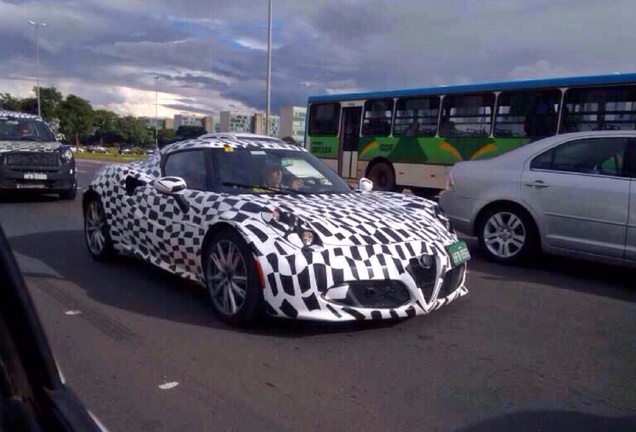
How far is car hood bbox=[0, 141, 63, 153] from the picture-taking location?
1221 cm

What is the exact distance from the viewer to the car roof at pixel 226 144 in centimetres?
585

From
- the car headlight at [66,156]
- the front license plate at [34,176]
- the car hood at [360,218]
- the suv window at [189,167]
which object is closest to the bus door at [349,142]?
the car headlight at [66,156]

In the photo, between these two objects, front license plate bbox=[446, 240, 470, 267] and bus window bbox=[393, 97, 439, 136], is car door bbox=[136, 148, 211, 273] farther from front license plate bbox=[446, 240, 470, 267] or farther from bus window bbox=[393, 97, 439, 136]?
bus window bbox=[393, 97, 439, 136]

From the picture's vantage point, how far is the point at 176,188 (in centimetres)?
540

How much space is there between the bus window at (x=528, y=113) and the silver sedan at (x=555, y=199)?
5350 mm

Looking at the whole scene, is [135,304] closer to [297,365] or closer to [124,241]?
[124,241]

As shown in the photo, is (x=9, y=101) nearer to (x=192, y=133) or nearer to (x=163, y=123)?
(x=163, y=123)

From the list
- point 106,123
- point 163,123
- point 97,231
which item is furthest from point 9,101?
point 97,231

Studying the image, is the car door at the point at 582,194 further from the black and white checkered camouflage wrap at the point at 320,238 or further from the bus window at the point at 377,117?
the bus window at the point at 377,117

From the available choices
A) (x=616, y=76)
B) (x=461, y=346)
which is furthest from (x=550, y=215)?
(x=616, y=76)

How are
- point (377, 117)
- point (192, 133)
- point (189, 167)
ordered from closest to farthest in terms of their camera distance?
point (189, 167) → point (192, 133) → point (377, 117)

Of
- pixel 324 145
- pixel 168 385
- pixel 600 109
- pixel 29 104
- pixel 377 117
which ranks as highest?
pixel 29 104

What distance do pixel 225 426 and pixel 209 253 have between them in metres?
1.93

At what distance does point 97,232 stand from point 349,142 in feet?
36.3
